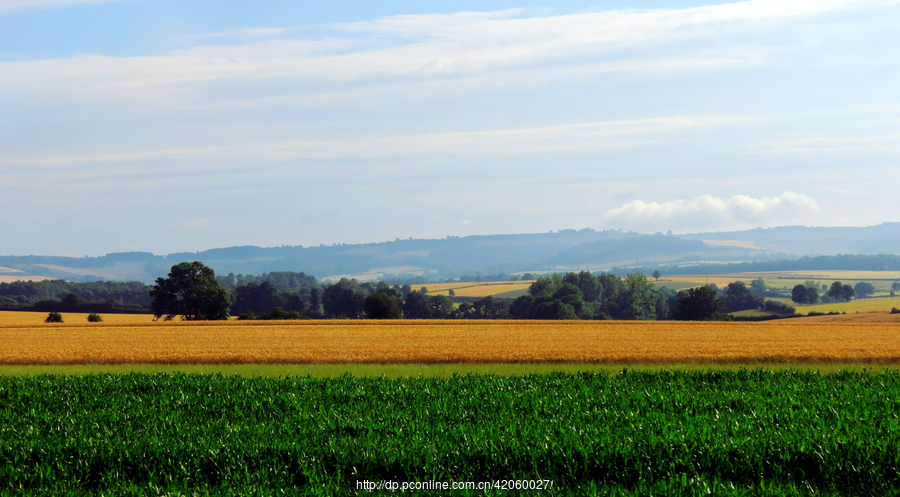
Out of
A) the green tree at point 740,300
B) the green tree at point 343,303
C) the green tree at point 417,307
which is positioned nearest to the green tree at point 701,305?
the green tree at point 417,307

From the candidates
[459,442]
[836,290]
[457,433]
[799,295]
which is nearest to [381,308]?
[457,433]

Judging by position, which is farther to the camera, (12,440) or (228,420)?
(228,420)

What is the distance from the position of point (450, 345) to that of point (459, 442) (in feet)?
82.8

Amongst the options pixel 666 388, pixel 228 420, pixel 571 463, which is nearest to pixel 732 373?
pixel 666 388

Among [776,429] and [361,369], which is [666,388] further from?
[361,369]

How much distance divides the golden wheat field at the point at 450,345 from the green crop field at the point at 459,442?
15.0 meters

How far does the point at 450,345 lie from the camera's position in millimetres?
37656

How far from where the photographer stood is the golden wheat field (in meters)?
33.0

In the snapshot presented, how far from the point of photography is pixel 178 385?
68.1 ft

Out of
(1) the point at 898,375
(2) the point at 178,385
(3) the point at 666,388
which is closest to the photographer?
(3) the point at 666,388

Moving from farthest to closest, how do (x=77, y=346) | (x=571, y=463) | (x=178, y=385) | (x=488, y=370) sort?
(x=77, y=346) < (x=488, y=370) < (x=178, y=385) < (x=571, y=463)

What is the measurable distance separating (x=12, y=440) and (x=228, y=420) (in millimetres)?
4077

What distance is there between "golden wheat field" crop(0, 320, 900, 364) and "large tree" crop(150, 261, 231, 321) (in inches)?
1197

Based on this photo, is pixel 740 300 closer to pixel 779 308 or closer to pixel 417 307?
pixel 779 308
